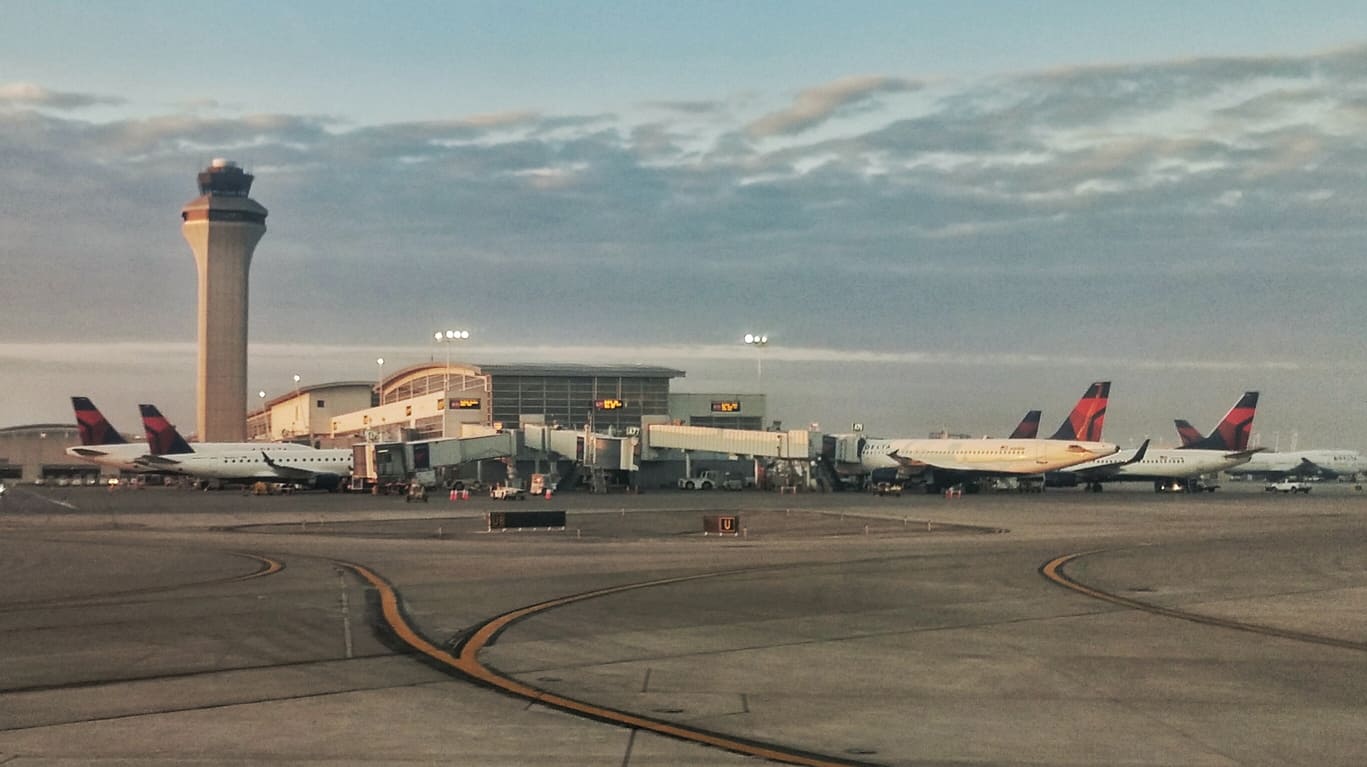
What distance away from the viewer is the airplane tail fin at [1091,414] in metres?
110

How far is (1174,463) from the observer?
10931 cm

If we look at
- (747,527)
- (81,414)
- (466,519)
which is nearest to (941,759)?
(747,527)

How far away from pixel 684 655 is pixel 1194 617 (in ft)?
32.7

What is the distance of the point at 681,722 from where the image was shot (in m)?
Answer: 13.0

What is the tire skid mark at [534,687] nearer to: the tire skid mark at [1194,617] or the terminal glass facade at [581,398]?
the tire skid mark at [1194,617]

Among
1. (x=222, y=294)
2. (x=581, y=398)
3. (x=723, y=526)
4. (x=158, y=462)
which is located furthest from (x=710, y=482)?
(x=222, y=294)

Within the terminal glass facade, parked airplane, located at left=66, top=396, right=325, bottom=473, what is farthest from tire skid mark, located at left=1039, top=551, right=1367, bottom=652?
the terminal glass facade

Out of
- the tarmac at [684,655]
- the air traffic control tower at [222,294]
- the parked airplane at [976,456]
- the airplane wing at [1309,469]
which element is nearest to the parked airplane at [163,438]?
the parked airplane at [976,456]

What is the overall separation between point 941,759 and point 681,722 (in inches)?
107

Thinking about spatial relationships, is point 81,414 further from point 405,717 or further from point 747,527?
point 405,717

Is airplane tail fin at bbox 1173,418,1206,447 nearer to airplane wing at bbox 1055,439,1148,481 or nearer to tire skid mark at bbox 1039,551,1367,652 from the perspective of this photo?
airplane wing at bbox 1055,439,1148,481

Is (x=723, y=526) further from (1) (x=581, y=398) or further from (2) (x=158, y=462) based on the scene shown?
(1) (x=581, y=398)

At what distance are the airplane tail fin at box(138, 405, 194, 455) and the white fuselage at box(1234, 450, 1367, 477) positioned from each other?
11945cm

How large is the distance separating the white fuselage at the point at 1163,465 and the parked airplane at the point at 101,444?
7870cm
